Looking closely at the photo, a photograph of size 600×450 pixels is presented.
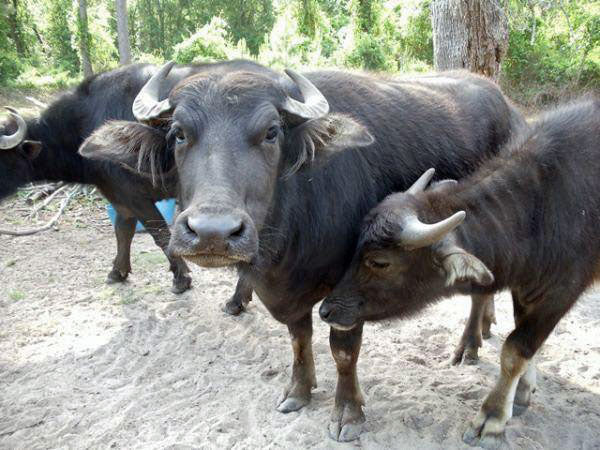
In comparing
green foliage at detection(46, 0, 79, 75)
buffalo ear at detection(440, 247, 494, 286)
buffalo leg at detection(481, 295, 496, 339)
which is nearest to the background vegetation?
green foliage at detection(46, 0, 79, 75)

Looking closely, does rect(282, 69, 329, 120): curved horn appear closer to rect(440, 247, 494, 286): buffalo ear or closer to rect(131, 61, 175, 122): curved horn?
rect(131, 61, 175, 122): curved horn

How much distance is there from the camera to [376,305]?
11.4 ft

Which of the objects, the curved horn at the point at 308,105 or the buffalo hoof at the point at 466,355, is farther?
the buffalo hoof at the point at 466,355

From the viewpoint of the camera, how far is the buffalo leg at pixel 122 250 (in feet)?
21.7

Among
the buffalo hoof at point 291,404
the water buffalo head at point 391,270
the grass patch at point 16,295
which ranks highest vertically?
the water buffalo head at point 391,270

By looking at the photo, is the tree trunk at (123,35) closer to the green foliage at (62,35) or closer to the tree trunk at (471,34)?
the tree trunk at (471,34)

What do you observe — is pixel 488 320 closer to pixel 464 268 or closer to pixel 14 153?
pixel 464 268

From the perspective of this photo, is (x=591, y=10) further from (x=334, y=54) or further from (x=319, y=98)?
(x=319, y=98)

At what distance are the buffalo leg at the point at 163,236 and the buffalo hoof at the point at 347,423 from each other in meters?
2.65

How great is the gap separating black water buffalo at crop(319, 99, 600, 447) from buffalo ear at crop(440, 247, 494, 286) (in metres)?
0.13

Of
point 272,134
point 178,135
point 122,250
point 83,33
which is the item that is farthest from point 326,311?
point 83,33

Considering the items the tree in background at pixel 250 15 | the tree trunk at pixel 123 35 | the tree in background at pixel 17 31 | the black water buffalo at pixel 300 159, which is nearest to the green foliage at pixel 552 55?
the tree trunk at pixel 123 35

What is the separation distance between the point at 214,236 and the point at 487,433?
268cm

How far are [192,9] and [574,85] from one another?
36.7 m
